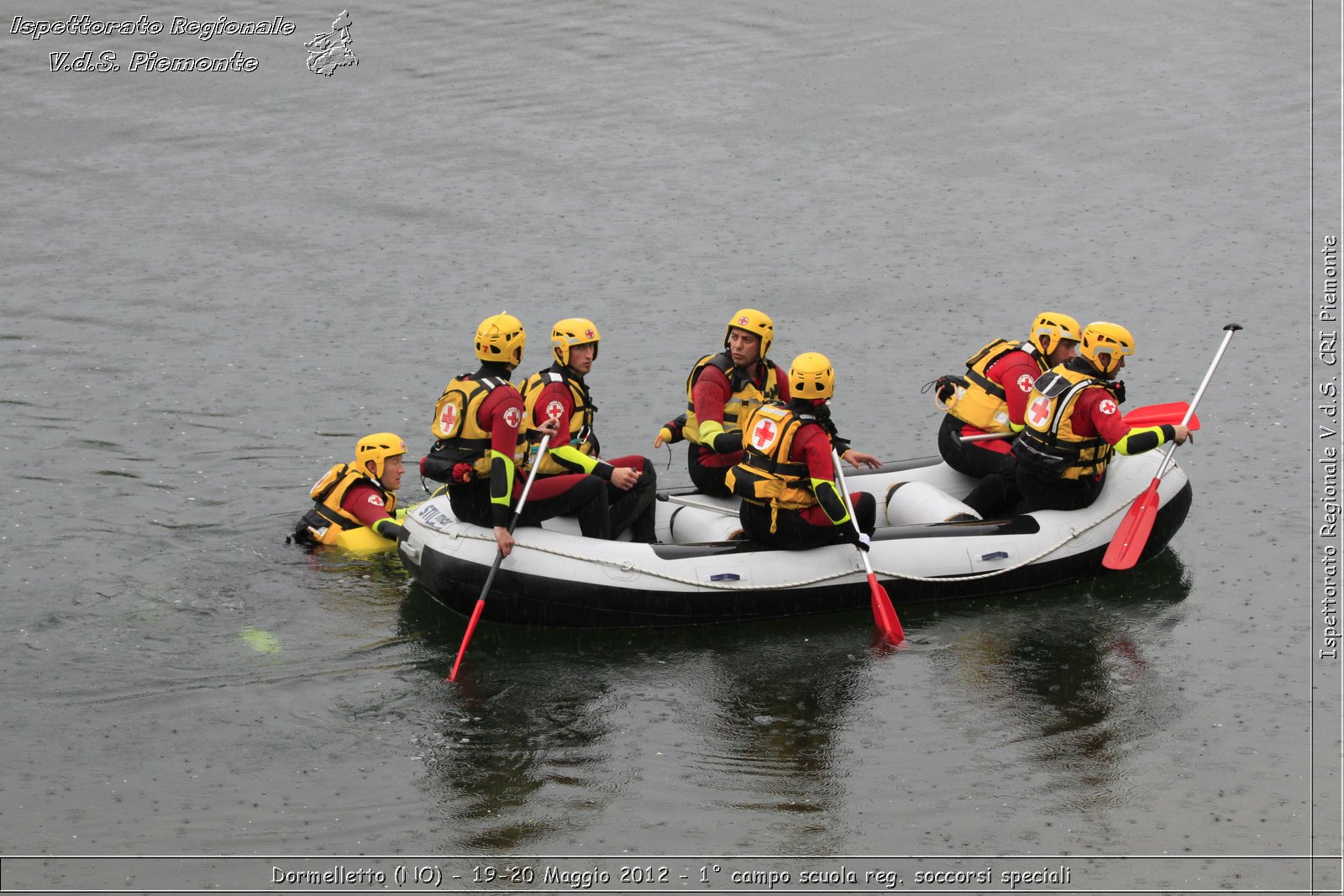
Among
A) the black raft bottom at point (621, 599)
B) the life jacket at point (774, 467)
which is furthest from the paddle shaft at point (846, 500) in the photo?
the black raft bottom at point (621, 599)

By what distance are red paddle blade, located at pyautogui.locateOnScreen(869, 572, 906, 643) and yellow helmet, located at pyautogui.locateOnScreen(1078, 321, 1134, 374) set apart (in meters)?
1.91

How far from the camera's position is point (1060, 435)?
35.1ft

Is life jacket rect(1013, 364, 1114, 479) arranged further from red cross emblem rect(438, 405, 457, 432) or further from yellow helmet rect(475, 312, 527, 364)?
red cross emblem rect(438, 405, 457, 432)

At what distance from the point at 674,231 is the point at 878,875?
11120mm

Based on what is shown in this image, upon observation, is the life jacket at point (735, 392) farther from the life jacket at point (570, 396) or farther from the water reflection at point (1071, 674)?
the water reflection at point (1071, 674)

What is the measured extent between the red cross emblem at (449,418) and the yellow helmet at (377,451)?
1316 mm

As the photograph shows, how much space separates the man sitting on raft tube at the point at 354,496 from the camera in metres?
11.4

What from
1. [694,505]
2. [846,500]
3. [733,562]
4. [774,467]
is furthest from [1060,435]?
[694,505]

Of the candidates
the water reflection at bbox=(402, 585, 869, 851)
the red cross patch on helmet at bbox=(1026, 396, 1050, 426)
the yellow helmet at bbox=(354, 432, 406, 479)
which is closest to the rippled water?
the water reflection at bbox=(402, 585, 869, 851)

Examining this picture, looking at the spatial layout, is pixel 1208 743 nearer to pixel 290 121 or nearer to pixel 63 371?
pixel 63 371

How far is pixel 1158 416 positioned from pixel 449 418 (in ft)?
15.6

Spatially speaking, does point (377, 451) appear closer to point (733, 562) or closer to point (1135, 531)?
point (733, 562)

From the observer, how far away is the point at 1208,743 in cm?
927

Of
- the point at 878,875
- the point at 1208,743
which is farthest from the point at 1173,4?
the point at 878,875
